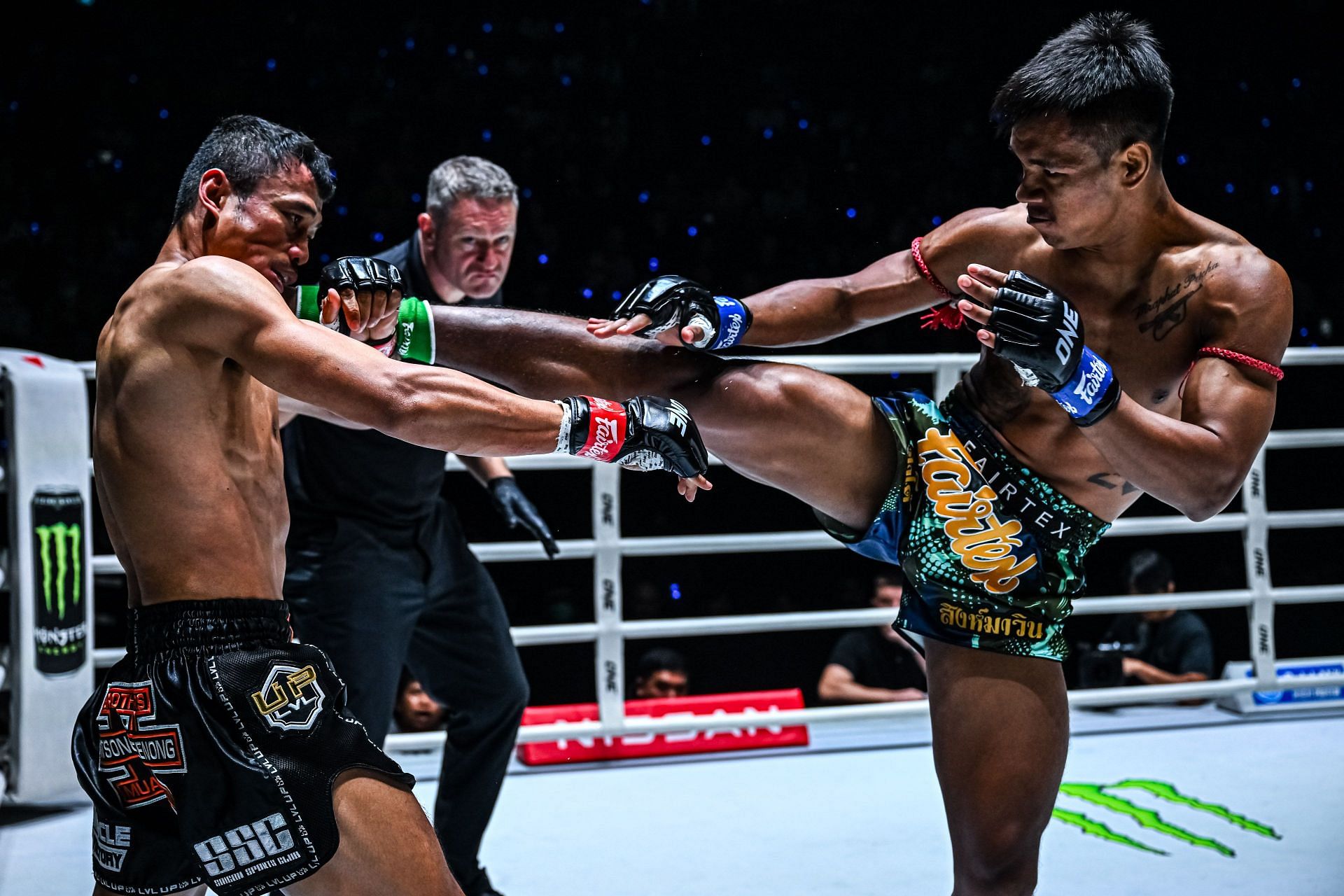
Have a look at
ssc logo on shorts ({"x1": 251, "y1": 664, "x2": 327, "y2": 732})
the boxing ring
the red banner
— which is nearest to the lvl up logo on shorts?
ssc logo on shorts ({"x1": 251, "y1": 664, "x2": 327, "y2": 732})

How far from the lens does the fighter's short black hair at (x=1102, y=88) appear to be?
1.82 m

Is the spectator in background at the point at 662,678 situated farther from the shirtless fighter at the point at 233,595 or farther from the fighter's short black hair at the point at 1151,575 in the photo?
the shirtless fighter at the point at 233,595

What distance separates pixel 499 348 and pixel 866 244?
427cm

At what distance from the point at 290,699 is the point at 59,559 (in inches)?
74.9

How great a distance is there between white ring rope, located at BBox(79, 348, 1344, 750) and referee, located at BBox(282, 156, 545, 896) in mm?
725

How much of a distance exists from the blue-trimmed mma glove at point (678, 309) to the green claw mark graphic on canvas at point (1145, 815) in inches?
65.8

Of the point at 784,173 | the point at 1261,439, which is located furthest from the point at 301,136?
the point at 784,173

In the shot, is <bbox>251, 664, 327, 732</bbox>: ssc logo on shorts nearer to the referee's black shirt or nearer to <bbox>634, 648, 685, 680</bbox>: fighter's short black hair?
the referee's black shirt

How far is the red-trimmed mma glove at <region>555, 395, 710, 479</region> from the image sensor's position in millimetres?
1614

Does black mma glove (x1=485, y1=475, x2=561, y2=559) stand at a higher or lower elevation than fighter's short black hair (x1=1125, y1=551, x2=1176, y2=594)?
higher

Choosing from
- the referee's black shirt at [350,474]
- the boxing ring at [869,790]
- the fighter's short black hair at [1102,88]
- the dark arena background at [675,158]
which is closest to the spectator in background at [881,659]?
the boxing ring at [869,790]

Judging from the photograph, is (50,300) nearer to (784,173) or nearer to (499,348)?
(784,173)

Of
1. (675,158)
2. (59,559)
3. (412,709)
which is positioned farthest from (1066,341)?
(675,158)

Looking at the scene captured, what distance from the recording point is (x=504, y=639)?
8.77 ft
